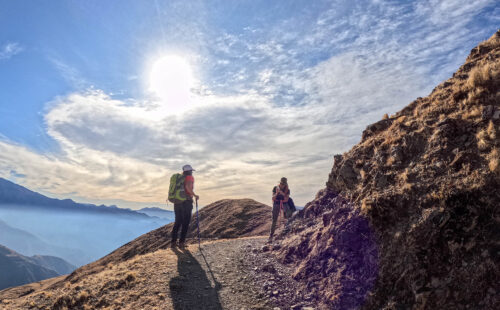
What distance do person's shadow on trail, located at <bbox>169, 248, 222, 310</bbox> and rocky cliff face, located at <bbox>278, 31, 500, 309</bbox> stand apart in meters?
2.83

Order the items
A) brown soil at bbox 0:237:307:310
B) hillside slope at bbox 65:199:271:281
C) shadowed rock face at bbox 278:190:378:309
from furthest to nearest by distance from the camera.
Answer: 1. hillside slope at bbox 65:199:271:281
2. brown soil at bbox 0:237:307:310
3. shadowed rock face at bbox 278:190:378:309

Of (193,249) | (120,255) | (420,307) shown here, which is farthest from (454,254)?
(120,255)

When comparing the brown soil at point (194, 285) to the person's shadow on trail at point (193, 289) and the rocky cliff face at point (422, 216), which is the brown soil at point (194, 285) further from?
the rocky cliff face at point (422, 216)

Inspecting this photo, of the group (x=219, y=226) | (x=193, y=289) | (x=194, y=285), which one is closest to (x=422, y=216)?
(x=193, y=289)

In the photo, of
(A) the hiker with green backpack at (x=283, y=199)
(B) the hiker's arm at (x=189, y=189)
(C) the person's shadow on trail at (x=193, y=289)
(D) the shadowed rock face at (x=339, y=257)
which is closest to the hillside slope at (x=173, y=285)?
(C) the person's shadow on trail at (x=193, y=289)

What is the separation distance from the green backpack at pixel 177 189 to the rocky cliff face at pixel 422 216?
5398mm

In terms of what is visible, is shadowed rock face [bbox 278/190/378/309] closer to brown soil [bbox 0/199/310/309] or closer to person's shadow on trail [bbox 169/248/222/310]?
brown soil [bbox 0/199/310/309]

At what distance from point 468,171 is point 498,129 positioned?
55.3 inches

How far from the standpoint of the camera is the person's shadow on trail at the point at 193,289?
297 inches

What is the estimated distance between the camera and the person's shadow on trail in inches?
297

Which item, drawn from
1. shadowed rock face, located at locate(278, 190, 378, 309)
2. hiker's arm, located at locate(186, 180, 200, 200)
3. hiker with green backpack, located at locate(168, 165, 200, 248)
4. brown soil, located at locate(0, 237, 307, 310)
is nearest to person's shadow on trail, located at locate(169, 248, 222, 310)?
brown soil, located at locate(0, 237, 307, 310)

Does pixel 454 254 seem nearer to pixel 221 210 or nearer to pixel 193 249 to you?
pixel 193 249

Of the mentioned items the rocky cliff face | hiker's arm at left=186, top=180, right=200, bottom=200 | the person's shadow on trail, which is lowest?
the person's shadow on trail

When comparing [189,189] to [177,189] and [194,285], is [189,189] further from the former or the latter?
[194,285]
